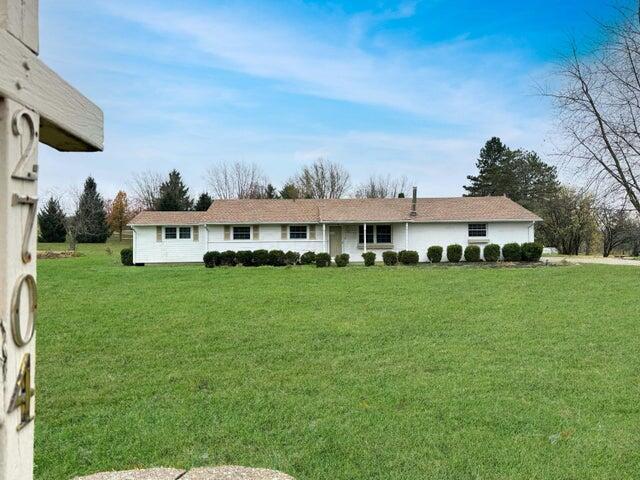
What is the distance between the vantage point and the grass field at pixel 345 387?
390 cm

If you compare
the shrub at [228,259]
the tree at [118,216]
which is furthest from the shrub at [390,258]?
the tree at [118,216]

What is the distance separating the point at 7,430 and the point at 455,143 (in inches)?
1559

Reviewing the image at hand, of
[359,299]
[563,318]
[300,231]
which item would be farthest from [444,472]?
[300,231]

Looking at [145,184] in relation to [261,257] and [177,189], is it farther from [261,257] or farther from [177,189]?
[261,257]

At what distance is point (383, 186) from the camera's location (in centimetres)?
5622

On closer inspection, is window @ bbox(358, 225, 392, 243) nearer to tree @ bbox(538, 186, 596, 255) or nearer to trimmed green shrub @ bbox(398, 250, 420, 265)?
trimmed green shrub @ bbox(398, 250, 420, 265)

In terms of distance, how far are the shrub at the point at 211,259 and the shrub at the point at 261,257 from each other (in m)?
1.82

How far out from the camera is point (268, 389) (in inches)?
224

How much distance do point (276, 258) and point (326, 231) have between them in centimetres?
391

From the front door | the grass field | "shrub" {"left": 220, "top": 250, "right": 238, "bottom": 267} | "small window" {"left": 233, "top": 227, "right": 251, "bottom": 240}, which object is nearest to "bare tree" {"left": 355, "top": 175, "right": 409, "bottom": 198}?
the front door

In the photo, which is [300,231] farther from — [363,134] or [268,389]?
[268,389]

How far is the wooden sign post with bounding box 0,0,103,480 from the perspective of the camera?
119 cm

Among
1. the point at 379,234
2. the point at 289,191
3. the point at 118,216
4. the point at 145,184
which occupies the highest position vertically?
the point at 145,184

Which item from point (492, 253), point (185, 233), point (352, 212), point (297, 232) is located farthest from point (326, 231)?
point (492, 253)
